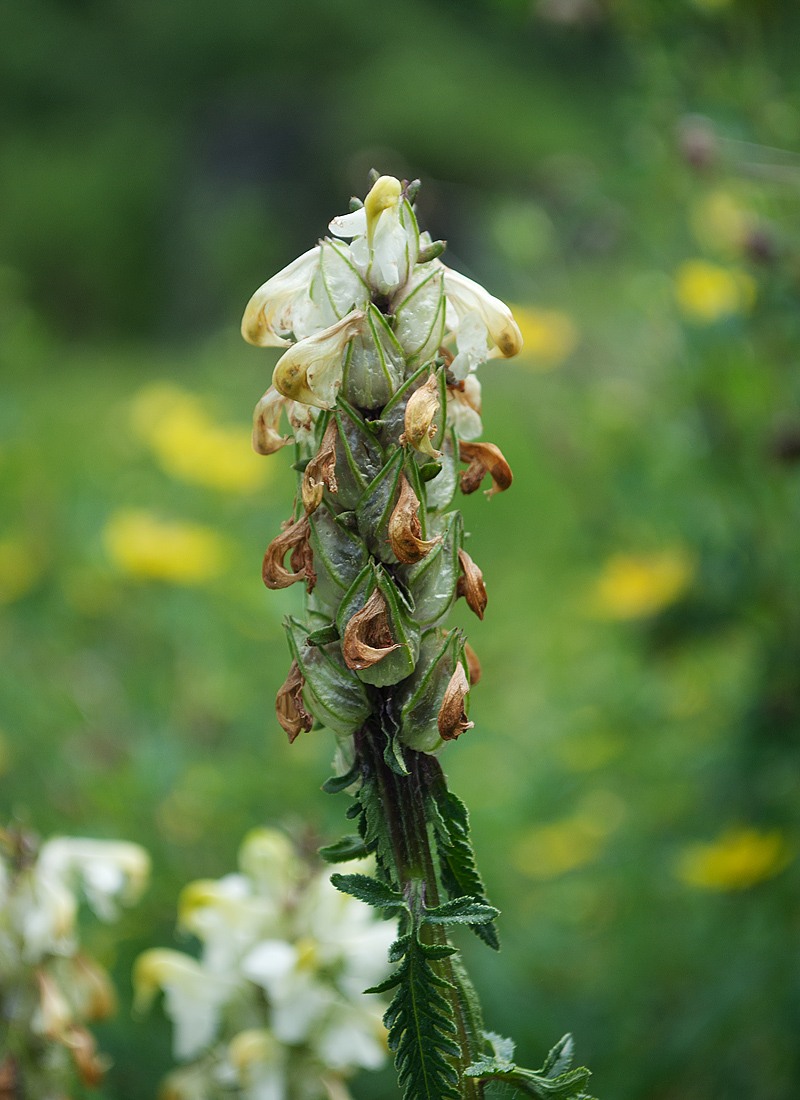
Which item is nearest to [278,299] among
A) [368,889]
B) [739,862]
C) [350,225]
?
[350,225]

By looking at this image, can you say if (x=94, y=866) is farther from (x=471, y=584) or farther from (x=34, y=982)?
(x=471, y=584)

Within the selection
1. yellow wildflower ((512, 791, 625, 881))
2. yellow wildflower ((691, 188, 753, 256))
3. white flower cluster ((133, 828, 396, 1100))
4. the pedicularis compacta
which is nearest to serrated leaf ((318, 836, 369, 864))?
the pedicularis compacta

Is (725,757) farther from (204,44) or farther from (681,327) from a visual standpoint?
(204,44)

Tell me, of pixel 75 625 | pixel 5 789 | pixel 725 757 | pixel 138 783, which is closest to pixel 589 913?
pixel 725 757

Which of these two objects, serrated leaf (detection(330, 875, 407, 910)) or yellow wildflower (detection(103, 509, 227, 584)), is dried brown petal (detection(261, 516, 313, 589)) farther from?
yellow wildflower (detection(103, 509, 227, 584))

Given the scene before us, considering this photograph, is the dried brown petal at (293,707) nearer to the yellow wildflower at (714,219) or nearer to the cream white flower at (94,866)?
the cream white flower at (94,866)
